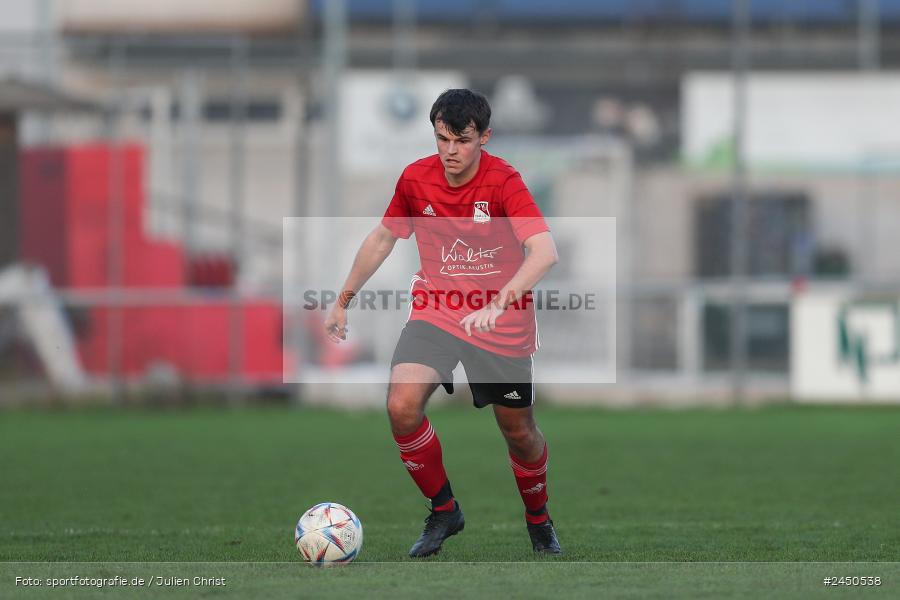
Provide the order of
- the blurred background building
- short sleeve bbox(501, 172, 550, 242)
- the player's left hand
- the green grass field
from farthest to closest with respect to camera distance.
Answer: the blurred background building → short sleeve bbox(501, 172, 550, 242) → the player's left hand → the green grass field

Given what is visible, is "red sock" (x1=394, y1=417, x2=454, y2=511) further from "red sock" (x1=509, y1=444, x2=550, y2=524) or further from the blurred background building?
the blurred background building

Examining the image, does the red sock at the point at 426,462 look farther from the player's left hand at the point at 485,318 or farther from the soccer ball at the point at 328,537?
the player's left hand at the point at 485,318

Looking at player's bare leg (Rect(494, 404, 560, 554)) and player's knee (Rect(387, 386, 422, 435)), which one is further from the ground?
player's knee (Rect(387, 386, 422, 435))

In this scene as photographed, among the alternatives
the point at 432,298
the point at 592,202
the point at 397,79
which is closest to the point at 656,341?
the point at 592,202

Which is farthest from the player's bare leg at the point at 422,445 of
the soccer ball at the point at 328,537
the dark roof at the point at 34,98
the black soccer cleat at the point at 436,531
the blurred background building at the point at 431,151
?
the dark roof at the point at 34,98

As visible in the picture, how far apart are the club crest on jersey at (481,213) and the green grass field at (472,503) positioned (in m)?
1.42

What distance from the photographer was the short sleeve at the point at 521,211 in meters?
6.36

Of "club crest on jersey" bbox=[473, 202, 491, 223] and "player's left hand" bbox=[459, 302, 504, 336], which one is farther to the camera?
"club crest on jersey" bbox=[473, 202, 491, 223]

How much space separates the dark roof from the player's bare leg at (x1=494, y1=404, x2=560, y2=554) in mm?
11924

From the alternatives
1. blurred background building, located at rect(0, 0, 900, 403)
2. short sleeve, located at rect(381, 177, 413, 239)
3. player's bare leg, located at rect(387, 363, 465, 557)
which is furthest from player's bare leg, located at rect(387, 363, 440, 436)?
blurred background building, located at rect(0, 0, 900, 403)

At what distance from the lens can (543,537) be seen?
669 cm

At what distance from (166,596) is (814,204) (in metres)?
14.3

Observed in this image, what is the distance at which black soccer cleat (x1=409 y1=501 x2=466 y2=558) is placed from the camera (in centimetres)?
649

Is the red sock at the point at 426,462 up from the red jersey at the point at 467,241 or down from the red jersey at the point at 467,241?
down
